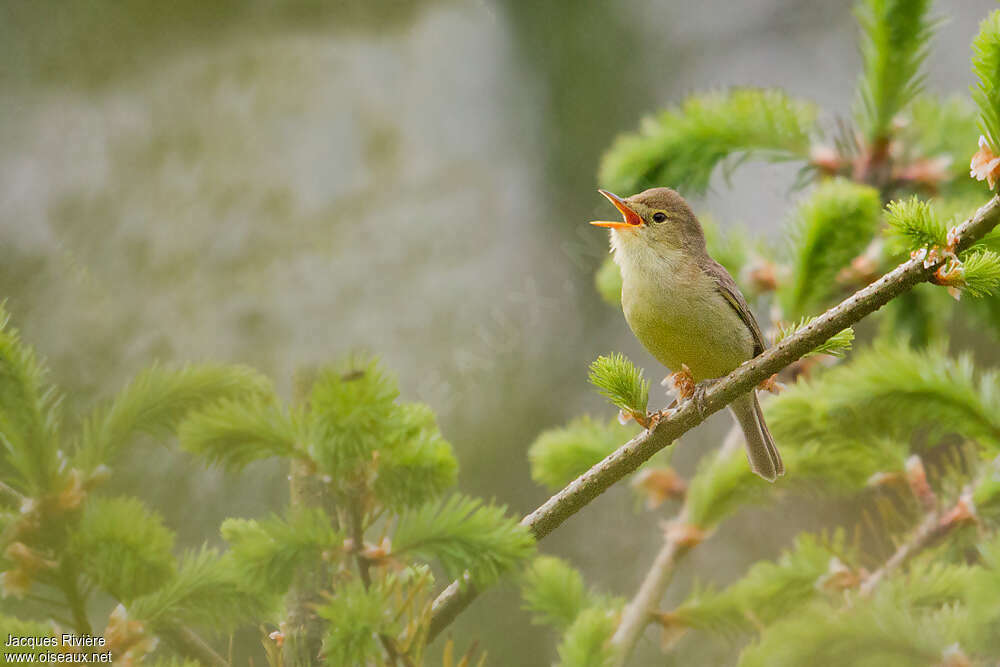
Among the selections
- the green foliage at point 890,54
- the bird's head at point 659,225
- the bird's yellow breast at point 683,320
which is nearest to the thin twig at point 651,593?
the bird's yellow breast at point 683,320

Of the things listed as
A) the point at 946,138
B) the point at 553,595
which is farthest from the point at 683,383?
the point at 946,138

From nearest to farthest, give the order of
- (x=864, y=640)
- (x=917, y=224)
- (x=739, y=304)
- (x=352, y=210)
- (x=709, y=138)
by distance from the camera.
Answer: (x=917, y=224) < (x=864, y=640) < (x=739, y=304) < (x=709, y=138) < (x=352, y=210)

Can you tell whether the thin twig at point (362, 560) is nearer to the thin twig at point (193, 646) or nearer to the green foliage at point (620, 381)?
the thin twig at point (193, 646)

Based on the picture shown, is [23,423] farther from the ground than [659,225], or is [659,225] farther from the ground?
[23,423]

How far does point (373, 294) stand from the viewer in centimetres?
182

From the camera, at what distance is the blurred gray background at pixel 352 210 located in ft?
3.92

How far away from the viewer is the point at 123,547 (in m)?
0.63

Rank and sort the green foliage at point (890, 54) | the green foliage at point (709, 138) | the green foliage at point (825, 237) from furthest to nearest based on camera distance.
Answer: the green foliage at point (709, 138)
the green foliage at point (890, 54)
the green foliage at point (825, 237)

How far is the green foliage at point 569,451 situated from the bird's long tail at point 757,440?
192 millimetres

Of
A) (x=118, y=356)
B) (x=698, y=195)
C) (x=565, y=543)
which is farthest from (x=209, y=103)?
(x=565, y=543)

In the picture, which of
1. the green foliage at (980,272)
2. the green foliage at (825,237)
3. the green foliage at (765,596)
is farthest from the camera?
the green foliage at (825,237)

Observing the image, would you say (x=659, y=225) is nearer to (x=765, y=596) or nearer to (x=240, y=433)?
(x=765, y=596)

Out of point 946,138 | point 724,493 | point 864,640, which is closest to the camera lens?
point 864,640

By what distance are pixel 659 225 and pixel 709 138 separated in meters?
0.23
